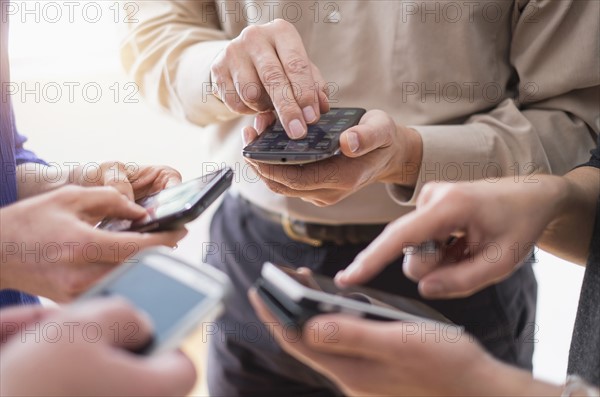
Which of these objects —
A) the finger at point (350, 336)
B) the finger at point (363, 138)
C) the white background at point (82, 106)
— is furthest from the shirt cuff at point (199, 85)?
the white background at point (82, 106)

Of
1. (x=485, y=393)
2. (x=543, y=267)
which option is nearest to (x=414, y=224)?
(x=485, y=393)

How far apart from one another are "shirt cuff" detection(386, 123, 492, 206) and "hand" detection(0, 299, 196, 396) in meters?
0.42

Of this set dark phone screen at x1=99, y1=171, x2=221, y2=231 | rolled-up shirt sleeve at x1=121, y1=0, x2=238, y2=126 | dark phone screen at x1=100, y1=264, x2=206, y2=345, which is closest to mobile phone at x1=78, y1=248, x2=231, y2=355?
dark phone screen at x1=100, y1=264, x2=206, y2=345

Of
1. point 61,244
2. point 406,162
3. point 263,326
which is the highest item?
point 61,244

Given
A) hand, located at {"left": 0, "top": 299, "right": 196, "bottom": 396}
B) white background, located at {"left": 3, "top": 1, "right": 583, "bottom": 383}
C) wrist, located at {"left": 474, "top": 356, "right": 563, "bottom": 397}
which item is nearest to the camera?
hand, located at {"left": 0, "top": 299, "right": 196, "bottom": 396}

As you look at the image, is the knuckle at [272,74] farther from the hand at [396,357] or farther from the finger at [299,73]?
the hand at [396,357]

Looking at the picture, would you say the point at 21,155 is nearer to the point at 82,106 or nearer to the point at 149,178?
the point at 149,178

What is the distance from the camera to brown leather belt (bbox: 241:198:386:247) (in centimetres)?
69

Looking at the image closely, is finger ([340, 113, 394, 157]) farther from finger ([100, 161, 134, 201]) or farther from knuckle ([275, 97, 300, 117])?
finger ([100, 161, 134, 201])

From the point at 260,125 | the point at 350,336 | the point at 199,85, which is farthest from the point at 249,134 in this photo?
the point at 350,336

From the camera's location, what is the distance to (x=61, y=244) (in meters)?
0.34

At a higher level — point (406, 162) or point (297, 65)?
point (297, 65)

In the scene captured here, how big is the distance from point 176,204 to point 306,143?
152 mm

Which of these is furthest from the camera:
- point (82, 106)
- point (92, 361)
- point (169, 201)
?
point (82, 106)
